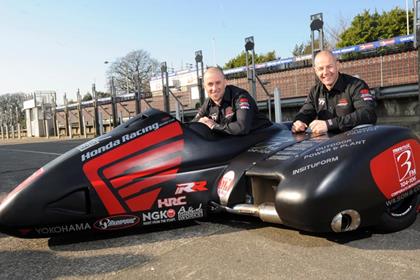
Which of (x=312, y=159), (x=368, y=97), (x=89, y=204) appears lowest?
(x=89, y=204)

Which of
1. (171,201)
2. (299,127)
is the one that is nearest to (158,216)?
(171,201)

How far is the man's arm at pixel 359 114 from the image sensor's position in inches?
144

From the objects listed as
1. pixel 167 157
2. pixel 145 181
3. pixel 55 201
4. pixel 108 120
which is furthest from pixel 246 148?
pixel 108 120

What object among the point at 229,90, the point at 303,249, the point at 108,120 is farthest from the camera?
the point at 108,120

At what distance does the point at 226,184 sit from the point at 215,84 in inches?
44.5

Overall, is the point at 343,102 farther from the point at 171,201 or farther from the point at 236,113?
the point at 171,201

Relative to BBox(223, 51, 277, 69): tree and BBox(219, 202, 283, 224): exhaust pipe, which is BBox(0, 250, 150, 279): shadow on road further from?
BBox(223, 51, 277, 69): tree

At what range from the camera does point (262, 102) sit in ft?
44.3

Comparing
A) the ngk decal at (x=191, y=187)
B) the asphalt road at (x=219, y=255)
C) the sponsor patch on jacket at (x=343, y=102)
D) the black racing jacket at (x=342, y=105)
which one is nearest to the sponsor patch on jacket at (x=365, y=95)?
the black racing jacket at (x=342, y=105)

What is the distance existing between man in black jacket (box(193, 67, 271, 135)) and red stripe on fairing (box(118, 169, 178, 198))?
0.65 m

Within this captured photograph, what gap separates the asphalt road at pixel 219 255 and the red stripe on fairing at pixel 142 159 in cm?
52

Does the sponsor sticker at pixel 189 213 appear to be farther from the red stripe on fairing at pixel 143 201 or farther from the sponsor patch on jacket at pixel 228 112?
the sponsor patch on jacket at pixel 228 112

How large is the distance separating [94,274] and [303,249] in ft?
4.38

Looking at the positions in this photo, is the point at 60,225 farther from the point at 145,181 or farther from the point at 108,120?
the point at 108,120
